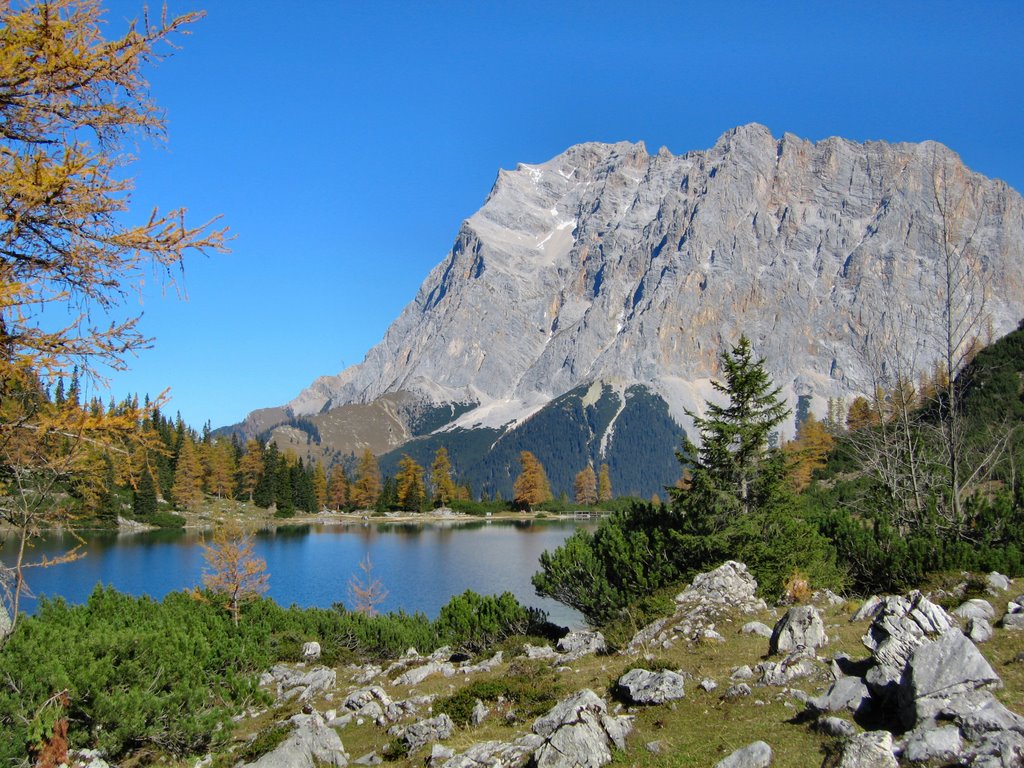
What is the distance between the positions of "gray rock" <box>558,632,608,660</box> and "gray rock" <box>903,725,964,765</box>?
9727 mm

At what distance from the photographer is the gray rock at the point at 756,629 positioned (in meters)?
13.8

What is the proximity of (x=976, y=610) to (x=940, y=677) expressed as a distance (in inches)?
186

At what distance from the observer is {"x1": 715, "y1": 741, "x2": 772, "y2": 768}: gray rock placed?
280 inches

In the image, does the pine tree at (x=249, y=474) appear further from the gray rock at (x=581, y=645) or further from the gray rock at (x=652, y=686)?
the gray rock at (x=652, y=686)

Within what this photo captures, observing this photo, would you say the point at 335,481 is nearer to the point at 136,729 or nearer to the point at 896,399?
the point at 896,399

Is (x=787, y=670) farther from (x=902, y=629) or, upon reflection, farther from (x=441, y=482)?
(x=441, y=482)

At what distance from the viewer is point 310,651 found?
20.9m

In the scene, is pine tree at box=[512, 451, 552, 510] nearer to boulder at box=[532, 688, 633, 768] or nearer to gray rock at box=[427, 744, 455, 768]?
gray rock at box=[427, 744, 455, 768]

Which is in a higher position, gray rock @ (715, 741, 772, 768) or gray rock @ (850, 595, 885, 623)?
gray rock @ (850, 595, 885, 623)

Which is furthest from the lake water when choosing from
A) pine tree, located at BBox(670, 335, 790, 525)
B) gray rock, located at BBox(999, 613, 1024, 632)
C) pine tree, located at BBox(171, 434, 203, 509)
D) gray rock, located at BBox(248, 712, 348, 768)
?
gray rock, located at BBox(999, 613, 1024, 632)

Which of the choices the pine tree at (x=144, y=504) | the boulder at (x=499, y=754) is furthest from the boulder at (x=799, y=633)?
the pine tree at (x=144, y=504)

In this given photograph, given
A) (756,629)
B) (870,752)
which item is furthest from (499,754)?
(756,629)

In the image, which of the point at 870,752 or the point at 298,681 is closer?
the point at 870,752

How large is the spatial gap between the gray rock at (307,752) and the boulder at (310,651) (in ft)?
33.4
